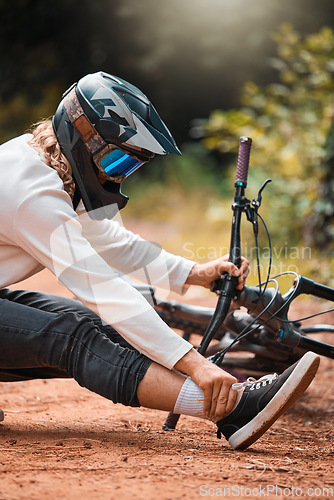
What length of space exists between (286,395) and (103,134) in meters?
1.28

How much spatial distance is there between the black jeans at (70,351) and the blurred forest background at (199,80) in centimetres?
498

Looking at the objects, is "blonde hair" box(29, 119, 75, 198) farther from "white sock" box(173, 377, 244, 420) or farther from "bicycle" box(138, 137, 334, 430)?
"white sock" box(173, 377, 244, 420)

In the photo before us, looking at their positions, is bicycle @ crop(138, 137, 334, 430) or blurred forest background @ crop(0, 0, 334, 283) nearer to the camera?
bicycle @ crop(138, 137, 334, 430)

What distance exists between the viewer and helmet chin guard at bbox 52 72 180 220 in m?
2.40

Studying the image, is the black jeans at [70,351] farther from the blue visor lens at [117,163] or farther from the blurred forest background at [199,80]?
the blurred forest background at [199,80]

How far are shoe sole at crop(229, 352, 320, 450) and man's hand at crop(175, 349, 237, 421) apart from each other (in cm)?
12

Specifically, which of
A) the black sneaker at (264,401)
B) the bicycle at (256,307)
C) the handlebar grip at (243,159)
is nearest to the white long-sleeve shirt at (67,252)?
the black sneaker at (264,401)

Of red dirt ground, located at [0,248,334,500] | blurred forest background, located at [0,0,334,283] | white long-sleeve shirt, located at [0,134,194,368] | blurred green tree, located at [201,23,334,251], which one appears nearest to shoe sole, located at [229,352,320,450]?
red dirt ground, located at [0,248,334,500]

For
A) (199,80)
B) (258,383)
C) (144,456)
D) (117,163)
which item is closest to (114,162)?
(117,163)

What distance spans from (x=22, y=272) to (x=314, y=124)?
625cm

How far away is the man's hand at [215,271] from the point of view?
8.63ft

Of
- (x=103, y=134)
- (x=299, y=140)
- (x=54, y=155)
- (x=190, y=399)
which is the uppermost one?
(x=299, y=140)

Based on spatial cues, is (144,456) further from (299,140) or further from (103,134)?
(299,140)

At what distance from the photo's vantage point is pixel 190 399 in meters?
2.13
